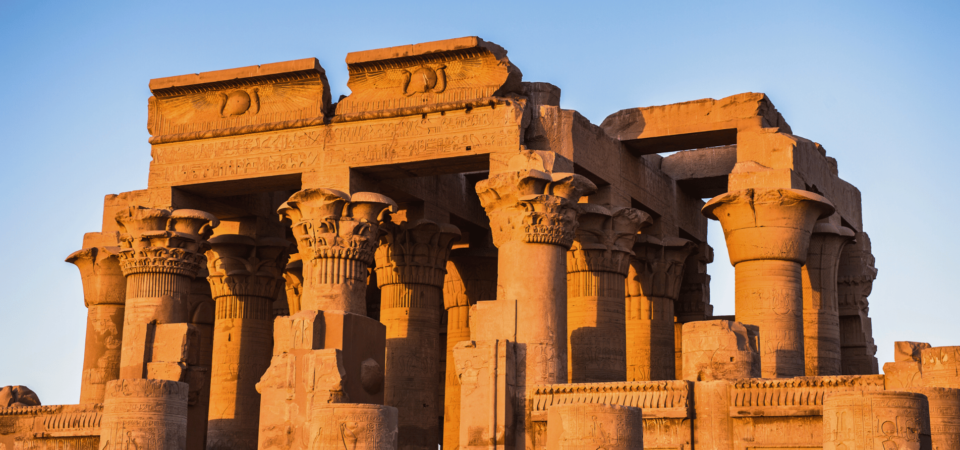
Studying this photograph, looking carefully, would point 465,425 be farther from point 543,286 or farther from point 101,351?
point 101,351

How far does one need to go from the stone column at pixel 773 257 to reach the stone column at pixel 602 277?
2.30m

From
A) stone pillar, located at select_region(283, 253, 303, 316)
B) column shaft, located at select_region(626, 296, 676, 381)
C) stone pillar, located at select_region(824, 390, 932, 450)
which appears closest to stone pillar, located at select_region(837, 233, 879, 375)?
column shaft, located at select_region(626, 296, 676, 381)

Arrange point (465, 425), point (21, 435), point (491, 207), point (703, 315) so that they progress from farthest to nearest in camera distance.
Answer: point (703, 315), point (21, 435), point (491, 207), point (465, 425)

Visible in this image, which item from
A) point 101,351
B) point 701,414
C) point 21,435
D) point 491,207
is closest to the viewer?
point 701,414

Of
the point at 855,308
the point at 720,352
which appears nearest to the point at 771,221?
the point at 720,352

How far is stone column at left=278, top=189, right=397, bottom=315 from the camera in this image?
2347 centimetres

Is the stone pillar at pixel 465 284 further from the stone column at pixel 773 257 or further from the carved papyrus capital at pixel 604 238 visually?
the stone column at pixel 773 257

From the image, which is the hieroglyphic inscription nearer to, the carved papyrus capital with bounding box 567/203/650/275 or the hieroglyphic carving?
the hieroglyphic carving

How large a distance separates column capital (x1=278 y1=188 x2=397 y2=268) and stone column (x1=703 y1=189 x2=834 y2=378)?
6456 mm

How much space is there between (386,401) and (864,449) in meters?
13.0

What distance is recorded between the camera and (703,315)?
31062 millimetres

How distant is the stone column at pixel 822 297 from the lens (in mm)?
26219

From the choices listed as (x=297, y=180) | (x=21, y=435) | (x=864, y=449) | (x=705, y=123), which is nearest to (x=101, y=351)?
(x=21, y=435)

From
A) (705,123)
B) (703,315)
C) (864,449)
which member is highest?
(705,123)
